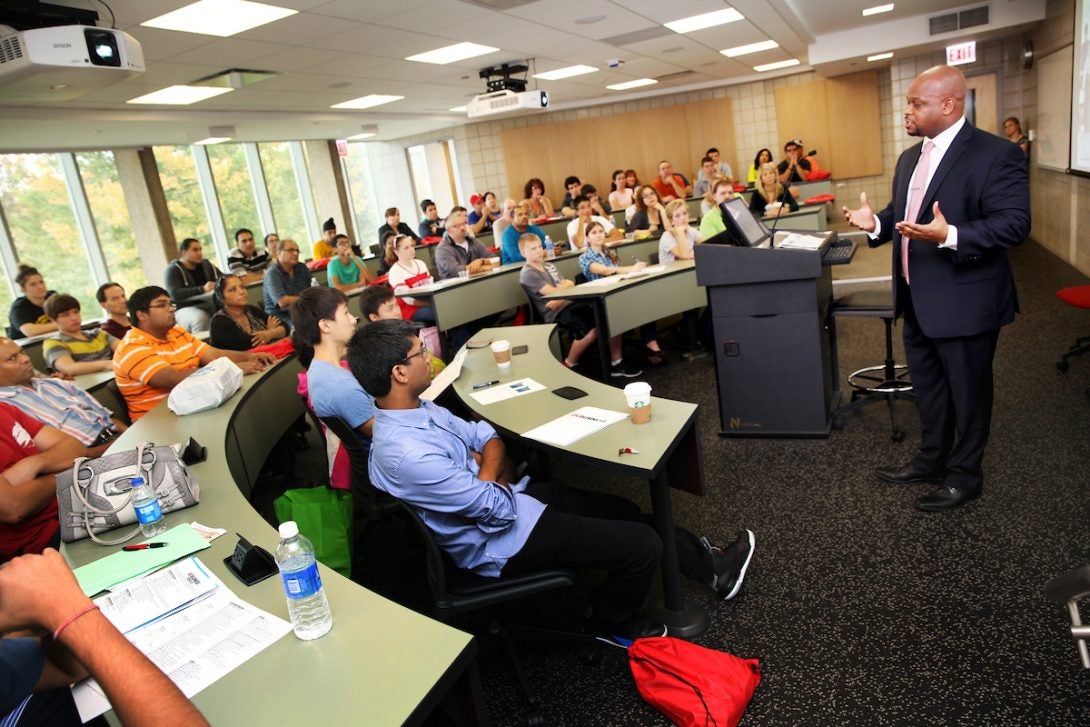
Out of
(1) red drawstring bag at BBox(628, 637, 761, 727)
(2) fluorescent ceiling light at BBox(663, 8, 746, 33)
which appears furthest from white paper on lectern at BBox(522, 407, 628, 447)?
(2) fluorescent ceiling light at BBox(663, 8, 746, 33)

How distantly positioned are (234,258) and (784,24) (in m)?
7.18

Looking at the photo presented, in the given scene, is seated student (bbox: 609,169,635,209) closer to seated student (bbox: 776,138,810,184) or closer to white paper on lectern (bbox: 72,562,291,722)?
seated student (bbox: 776,138,810,184)

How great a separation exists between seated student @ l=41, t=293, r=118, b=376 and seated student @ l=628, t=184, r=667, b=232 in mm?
4936

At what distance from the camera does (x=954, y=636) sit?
216 cm

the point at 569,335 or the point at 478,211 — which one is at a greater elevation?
the point at 478,211

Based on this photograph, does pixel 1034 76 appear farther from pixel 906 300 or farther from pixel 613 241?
pixel 906 300

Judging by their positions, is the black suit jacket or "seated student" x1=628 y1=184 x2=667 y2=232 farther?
"seated student" x1=628 y1=184 x2=667 y2=232

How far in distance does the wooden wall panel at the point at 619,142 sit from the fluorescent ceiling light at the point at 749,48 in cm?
357

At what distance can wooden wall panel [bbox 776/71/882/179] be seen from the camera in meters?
12.7

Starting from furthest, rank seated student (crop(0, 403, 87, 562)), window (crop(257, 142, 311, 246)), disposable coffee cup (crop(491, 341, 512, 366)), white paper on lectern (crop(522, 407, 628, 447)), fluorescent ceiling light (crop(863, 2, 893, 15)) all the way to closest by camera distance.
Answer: window (crop(257, 142, 311, 246)) → fluorescent ceiling light (crop(863, 2, 893, 15)) → disposable coffee cup (crop(491, 341, 512, 366)) → white paper on lectern (crop(522, 407, 628, 447)) → seated student (crop(0, 403, 87, 562))

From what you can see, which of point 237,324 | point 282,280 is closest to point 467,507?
point 237,324

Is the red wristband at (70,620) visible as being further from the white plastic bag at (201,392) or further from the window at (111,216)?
the window at (111,216)

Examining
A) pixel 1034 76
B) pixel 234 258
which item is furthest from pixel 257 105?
pixel 1034 76

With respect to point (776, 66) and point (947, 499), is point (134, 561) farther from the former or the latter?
point (776, 66)
